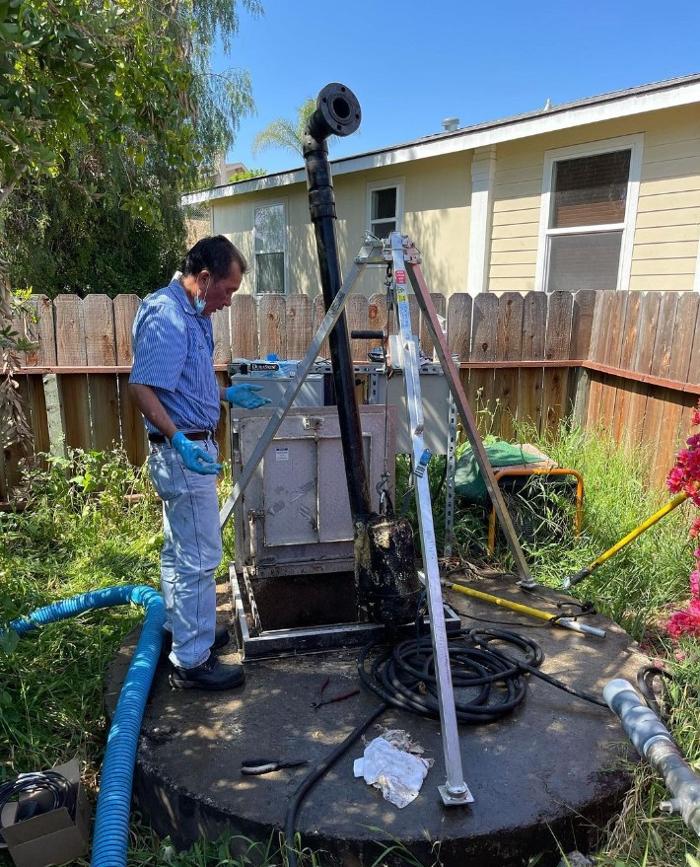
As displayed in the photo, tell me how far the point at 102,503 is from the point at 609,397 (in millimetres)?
3968

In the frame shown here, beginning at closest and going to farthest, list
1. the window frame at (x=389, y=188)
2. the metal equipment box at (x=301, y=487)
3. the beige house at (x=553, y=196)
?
the metal equipment box at (x=301, y=487) → the beige house at (x=553, y=196) → the window frame at (x=389, y=188)

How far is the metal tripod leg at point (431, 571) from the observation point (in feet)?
6.53

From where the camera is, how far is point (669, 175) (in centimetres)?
566

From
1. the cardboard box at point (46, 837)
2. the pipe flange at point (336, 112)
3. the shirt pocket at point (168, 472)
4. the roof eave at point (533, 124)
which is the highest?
the roof eave at point (533, 124)

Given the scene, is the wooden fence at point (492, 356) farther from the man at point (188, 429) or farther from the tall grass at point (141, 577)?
the man at point (188, 429)

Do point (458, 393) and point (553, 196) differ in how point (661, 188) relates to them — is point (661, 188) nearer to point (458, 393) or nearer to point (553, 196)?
point (553, 196)

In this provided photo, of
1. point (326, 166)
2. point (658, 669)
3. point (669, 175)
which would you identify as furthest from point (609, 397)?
point (326, 166)

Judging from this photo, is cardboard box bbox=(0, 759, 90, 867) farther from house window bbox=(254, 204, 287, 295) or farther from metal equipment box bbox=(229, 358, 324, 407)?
house window bbox=(254, 204, 287, 295)

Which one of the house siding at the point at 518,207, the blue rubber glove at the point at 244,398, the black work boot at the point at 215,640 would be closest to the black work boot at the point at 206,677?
the black work boot at the point at 215,640

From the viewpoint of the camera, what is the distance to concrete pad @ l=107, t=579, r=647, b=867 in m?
1.93

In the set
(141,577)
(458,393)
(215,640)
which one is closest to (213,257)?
(458,393)

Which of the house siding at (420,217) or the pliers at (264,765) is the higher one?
the house siding at (420,217)

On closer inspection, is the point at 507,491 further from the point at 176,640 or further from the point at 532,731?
the point at 176,640

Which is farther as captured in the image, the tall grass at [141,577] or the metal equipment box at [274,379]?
the metal equipment box at [274,379]
